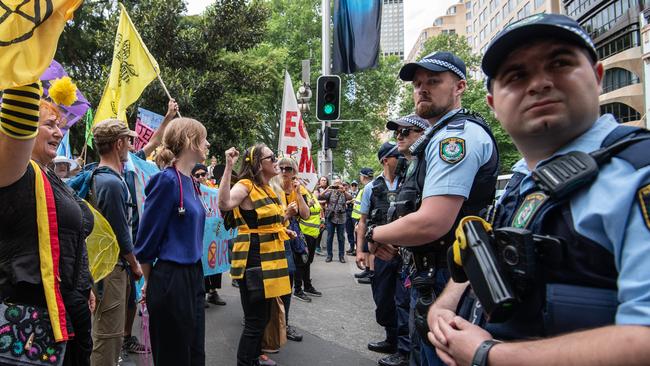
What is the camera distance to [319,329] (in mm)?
5516

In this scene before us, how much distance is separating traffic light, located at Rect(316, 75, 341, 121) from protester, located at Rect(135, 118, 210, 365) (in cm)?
663

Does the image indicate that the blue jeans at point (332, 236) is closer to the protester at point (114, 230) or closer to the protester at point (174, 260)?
the protester at point (114, 230)

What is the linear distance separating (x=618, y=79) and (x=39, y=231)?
1638 inches

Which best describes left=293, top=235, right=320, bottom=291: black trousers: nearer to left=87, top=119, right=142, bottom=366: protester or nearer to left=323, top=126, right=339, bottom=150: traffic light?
left=87, top=119, right=142, bottom=366: protester

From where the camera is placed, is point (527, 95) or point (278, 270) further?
point (278, 270)

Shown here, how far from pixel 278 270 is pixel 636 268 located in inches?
125

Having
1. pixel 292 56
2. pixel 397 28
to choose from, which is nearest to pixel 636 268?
pixel 292 56

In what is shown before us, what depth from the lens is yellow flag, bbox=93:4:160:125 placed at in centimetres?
514

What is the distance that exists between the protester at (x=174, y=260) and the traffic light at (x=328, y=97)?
6.63 meters

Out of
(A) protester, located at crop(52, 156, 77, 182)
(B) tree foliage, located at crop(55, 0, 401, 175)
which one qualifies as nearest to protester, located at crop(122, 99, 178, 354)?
(A) protester, located at crop(52, 156, 77, 182)

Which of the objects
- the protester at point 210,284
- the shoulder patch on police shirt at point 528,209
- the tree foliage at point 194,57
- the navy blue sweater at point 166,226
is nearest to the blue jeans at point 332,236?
the tree foliage at point 194,57

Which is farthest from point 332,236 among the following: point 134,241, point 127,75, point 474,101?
point 474,101

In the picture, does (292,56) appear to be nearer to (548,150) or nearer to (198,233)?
(198,233)

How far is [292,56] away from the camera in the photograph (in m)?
28.7
